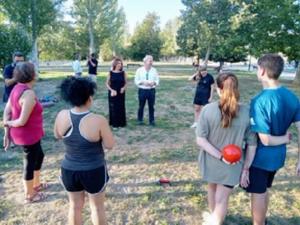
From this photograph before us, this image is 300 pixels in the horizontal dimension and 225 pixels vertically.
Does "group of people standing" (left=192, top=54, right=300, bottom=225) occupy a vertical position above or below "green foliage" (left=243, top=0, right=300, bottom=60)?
below

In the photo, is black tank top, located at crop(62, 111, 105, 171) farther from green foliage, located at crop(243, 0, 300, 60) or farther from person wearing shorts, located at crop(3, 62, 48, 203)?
green foliage, located at crop(243, 0, 300, 60)

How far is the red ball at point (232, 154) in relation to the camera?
2.59 metres

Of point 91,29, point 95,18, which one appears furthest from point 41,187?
point 95,18

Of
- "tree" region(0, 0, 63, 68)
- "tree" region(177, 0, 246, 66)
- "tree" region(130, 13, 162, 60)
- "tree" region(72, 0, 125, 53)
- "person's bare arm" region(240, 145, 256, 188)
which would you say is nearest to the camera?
"person's bare arm" region(240, 145, 256, 188)

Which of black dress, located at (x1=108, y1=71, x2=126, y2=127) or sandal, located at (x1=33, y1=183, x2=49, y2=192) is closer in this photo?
sandal, located at (x1=33, y1=183, x2=49, y2=192)

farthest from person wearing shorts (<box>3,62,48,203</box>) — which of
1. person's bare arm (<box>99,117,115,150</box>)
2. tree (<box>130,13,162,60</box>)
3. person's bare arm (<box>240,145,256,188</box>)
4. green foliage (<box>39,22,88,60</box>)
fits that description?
tree (<box>130,13,162,60</box>)

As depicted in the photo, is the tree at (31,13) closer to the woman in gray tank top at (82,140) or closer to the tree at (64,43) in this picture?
the woman in gray tank top at (82,140)

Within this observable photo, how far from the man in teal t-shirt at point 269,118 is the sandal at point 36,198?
2.48 m

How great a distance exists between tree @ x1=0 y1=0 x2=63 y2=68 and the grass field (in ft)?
45.7

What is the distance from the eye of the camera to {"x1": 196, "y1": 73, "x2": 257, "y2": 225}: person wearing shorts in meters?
2.62

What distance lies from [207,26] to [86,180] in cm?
2777

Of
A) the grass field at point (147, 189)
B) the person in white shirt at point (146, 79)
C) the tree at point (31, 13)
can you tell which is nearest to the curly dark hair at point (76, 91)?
the grass field at point (147, 189)

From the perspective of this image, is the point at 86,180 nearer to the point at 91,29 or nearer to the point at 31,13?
the point at 31,13

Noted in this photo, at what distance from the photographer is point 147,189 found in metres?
4.30
